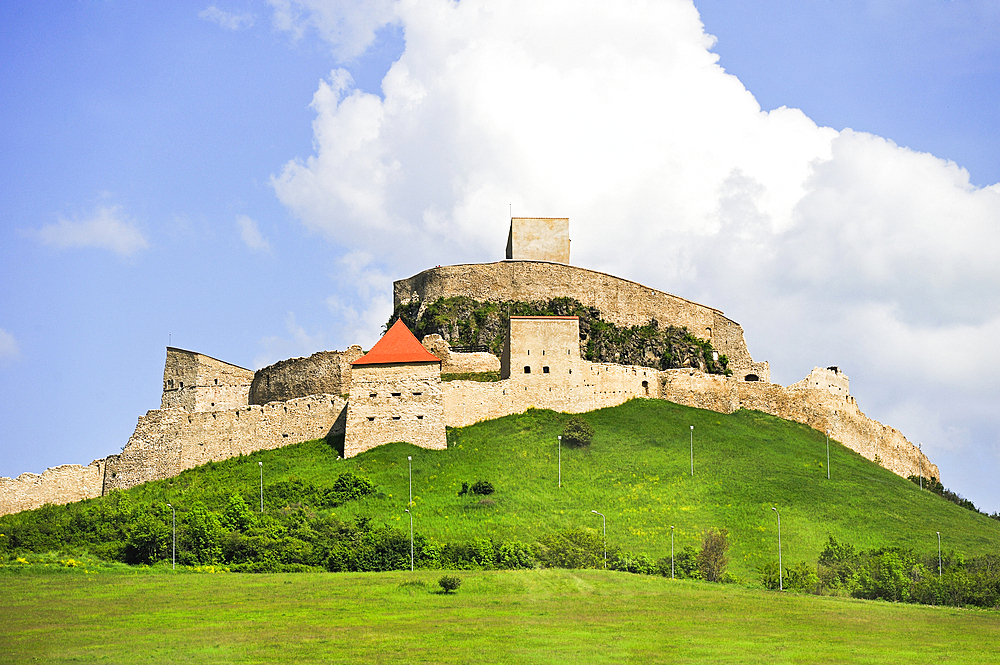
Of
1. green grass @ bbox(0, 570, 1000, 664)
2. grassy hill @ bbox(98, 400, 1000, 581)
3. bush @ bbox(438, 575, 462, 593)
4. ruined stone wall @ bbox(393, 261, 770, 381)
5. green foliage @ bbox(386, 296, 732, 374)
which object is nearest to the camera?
green grass @ bbox(0, 570, 1000, 664)

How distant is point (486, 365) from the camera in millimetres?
66188

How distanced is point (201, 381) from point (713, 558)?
3558 cm

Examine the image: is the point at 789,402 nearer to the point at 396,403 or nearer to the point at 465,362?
the point at 465,362

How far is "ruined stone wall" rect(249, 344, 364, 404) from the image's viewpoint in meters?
62.9

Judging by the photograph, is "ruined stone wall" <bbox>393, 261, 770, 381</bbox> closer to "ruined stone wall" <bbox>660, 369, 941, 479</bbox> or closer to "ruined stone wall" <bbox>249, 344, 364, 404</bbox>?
"ruined stone wall" <bbox>660, 369, 941, 479</bbox>

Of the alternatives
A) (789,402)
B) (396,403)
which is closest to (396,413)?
(396,403)

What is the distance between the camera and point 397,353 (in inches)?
2329

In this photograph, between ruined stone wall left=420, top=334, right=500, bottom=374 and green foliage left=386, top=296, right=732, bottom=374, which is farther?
green foliage left=386, top=296, right=732, bottom=374

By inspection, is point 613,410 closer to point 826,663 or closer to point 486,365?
point 486,365

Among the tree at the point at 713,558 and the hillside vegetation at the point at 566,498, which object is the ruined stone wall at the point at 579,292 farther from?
the tree at the point at 713,558

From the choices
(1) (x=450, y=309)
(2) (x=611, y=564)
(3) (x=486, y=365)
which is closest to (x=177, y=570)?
(2) (x=611, y=564)

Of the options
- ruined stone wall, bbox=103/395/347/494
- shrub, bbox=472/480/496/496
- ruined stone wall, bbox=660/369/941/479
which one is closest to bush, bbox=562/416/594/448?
shrub, bbox=472/480/496/496

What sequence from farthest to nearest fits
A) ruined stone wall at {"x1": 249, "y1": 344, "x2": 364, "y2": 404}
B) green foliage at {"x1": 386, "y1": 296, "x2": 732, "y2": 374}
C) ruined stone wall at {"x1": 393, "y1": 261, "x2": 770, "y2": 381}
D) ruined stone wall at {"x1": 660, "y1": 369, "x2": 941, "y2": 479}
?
1. ruined stone wall at {"x1": 393, "y1": 261, "x2": 770, "y2": 381}
2. green foliage at {"x1": 386, "y1": 296, "x2": 732, "y2": 374}
3. ruined stone wall at {"x1": 660, "y1": 369, "x2": 941, "y2": 479}
4. ruined stone wall at {"x1": 249, "y1": 344, "x2": 364, "y2": 404}

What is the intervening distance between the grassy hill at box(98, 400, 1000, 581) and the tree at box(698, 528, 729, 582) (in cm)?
90
